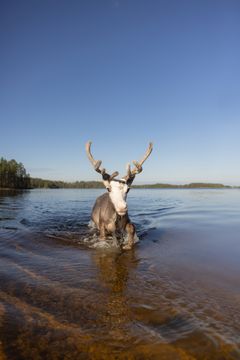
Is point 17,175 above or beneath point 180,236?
above

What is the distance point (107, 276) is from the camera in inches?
222

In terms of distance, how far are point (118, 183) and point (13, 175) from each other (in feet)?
380

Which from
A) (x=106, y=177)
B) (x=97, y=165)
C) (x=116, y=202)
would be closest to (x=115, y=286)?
(x=116, y=202)

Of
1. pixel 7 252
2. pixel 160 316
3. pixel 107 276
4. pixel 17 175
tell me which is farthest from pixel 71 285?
pixel 17 175

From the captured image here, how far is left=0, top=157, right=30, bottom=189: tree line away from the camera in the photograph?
10912 cm

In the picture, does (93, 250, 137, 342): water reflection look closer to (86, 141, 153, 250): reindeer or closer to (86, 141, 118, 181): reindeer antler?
(86, 141, 153, 250): reindeer

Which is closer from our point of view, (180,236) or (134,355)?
(134,355)

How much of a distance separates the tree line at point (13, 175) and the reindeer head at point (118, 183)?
110m

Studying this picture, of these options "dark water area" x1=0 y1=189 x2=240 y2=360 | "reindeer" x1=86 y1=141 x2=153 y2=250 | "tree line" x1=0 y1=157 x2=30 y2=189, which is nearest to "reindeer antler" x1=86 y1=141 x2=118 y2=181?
"reindeer" x1=86 y1=141 x2=153 y2=250

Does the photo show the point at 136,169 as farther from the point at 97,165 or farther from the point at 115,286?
the point at 115,286

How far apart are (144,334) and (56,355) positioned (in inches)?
43.9

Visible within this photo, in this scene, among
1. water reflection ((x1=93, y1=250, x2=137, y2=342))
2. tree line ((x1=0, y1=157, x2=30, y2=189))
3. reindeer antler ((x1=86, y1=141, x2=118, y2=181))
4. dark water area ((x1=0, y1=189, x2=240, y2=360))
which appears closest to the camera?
dark water area ((x1=0, y1=189, x2=240, y2=360))

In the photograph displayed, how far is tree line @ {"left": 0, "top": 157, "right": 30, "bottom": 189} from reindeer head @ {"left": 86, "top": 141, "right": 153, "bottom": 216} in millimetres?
109571

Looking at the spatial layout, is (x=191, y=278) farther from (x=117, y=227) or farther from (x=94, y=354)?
(x=117, y=227)
